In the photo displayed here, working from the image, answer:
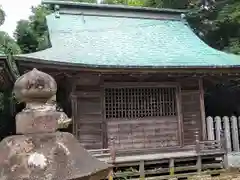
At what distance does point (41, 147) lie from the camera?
5.57ft

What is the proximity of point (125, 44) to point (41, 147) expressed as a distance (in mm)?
9878

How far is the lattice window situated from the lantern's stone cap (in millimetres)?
8056

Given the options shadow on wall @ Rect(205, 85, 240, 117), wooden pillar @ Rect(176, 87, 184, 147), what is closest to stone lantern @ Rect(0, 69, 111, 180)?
wooden pillar @ Rect(176, 87, 184, 147)

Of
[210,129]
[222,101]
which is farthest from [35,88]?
[222,101]

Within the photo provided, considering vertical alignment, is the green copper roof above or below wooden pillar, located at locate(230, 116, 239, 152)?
above

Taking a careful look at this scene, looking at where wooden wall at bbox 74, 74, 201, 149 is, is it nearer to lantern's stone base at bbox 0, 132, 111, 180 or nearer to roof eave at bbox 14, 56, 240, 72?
roof eave at bbox 14, 56, 240, 72

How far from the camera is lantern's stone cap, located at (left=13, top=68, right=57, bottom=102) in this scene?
5.72ft

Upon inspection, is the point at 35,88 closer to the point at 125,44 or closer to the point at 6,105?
the point at 125,44

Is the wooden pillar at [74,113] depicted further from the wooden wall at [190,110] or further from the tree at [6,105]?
the tree at [6,105]

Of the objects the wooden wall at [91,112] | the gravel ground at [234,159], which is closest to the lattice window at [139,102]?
the wooden wall at [91,112]

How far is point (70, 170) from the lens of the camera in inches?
65.9

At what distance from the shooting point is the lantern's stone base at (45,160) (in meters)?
1.63

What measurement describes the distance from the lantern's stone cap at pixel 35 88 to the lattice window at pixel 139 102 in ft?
26.4

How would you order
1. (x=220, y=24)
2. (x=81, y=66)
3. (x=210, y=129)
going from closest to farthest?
(x=81, y=66)
(x=210, y=129)
(x=220, y=24)
